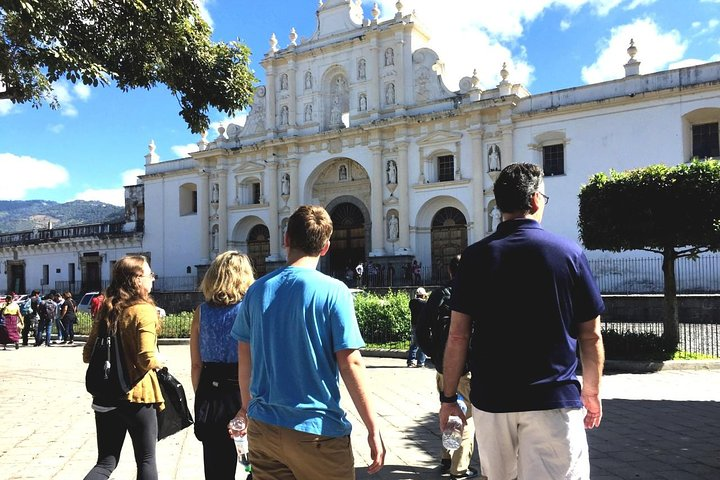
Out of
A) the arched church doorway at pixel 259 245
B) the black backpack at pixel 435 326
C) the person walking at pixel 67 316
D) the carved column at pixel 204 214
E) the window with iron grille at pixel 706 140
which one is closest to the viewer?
the black backpack at pixel 435 326

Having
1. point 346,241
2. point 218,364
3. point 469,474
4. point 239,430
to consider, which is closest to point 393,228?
point 346,241

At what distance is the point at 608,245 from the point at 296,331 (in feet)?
35.9

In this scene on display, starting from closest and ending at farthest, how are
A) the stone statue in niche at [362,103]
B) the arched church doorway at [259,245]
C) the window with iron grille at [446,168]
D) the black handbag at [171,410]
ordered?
the black handbag at [171,410] → the window with iron grille at [446,168] → the stone statue in niche at [362,103] → the arched church doorway at [259,245]

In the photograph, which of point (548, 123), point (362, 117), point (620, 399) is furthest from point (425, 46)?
point (620, 399)

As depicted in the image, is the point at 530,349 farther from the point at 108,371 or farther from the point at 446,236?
the point at 446,236

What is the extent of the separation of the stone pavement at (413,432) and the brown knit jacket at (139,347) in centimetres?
166

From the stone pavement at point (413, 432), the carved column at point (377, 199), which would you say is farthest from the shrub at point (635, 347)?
the carved column at point (377, 199)

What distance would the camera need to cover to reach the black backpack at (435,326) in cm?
437

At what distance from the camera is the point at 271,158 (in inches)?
1154

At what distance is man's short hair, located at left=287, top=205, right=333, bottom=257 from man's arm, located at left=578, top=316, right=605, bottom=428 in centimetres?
120

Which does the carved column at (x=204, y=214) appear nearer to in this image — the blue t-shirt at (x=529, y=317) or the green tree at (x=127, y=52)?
the green tree at (x=127, y=52)

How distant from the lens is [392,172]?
26.2 m

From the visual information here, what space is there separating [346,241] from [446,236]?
509cm

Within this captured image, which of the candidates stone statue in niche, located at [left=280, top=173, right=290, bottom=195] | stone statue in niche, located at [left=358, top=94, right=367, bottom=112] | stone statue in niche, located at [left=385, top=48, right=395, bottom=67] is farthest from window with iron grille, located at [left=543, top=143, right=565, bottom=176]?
stone statue in niche, located at [left=280, top=173, right=290, bottom=195]
